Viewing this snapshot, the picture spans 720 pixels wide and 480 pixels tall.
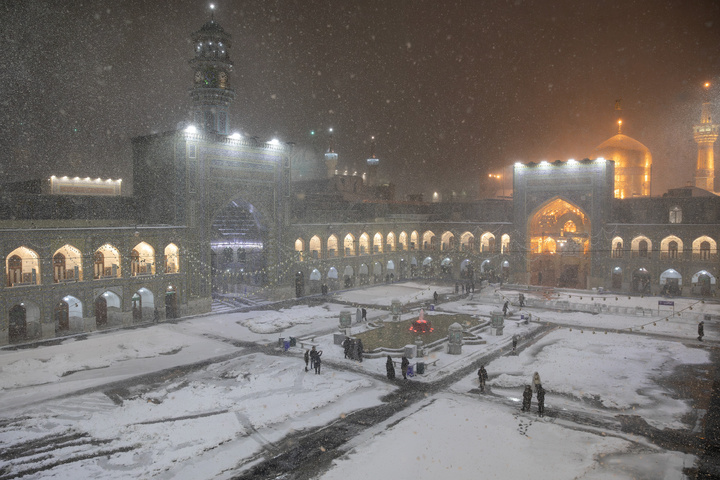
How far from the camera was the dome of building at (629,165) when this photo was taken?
4600cm

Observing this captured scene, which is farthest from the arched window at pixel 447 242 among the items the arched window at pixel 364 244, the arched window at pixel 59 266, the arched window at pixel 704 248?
the arched window at pixel 59 266

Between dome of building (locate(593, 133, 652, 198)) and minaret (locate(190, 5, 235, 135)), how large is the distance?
35755 millimetres

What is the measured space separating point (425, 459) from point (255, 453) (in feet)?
14.3

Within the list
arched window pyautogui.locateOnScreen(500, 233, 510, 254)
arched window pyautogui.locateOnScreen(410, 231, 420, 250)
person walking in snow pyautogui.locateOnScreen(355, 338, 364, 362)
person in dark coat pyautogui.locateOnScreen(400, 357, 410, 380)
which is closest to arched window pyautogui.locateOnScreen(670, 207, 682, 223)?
arched window pyautogui.locateOnScreen(500, 233, 510, 254)

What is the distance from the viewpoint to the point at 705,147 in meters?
48.5

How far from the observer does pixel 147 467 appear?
37.8 feet

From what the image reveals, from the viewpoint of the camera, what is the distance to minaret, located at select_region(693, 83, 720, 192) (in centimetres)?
4759

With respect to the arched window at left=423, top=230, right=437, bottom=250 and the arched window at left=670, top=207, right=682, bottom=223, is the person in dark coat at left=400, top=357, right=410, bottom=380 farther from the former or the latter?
the arched window at left=670, top=207, right=682, bottom=223

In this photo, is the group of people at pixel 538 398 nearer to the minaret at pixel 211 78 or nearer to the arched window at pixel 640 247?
the minaret at pixel 211 78

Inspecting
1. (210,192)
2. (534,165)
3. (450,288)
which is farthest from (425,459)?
(534,165)

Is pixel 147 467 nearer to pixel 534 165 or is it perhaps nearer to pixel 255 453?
pixel 255 453

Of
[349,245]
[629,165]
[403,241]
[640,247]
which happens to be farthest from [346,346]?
[629,165]

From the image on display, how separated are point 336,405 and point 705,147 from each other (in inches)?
2022

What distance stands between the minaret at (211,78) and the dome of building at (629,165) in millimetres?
35755
